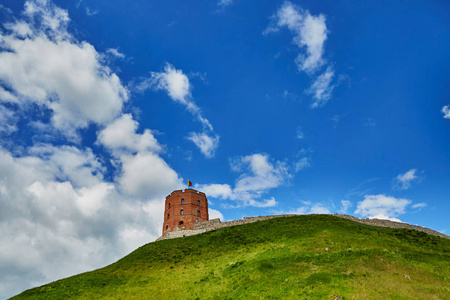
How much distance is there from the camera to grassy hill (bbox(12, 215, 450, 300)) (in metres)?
22.7

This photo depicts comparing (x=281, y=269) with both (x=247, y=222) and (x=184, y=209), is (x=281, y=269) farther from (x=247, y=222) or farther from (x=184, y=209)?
(x=184, y=209)

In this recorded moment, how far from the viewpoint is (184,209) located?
2467 inches

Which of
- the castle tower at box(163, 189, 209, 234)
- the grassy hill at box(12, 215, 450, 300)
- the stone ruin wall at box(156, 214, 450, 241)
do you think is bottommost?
the grassy hill at box(12, 215, 450, 300)

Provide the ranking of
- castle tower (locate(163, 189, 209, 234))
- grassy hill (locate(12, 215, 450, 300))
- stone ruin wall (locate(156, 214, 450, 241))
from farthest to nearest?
castle tower (locate(163, 189, 209, 234)), stone ruin wall (locate(156, 214, 450, 241)), grassy hill (locate(12, 215, 450, 300))

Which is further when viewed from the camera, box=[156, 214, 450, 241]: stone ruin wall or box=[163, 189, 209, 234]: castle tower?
box=[163, 189, 209, 234]: castle tower

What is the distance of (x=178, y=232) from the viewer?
5609 centimetres

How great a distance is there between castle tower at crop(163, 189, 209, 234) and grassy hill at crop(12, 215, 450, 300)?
45.8ft

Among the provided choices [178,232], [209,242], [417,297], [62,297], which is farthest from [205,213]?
[417,297]

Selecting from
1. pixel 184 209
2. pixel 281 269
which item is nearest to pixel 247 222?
pixel 184 209

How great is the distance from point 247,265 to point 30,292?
82.3 feet

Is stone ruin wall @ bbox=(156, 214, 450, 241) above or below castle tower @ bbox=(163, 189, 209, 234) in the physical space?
below

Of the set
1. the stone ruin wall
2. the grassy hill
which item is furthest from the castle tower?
the grassy hill

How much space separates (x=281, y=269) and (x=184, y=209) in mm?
37691

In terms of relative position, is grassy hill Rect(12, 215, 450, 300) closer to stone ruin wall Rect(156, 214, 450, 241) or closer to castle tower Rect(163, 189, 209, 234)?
stone ruin wall Rect(156, 214, 450, 241)
